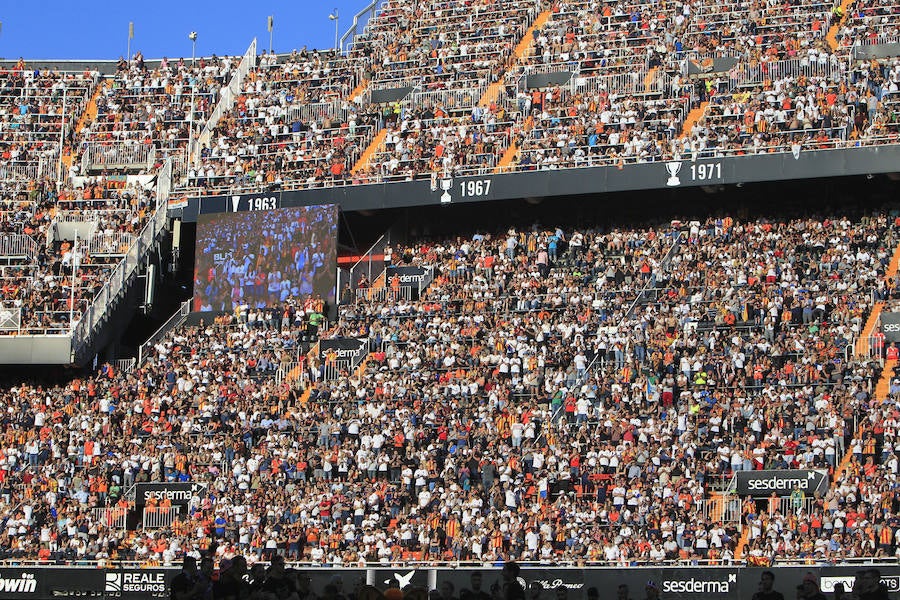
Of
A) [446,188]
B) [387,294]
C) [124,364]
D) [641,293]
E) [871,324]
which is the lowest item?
[124,364]

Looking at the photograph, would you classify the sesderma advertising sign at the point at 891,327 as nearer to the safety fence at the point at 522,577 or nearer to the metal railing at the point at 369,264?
the safety fence at the point at 522,577

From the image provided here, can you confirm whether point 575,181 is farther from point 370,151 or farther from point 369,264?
point 370,151

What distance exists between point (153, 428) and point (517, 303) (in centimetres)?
977

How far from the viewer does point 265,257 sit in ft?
147

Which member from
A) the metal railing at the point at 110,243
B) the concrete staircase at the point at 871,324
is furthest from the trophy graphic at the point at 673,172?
the metal railing at the point at 110,243

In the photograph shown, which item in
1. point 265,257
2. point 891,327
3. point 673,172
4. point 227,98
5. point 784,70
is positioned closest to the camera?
point 891,327

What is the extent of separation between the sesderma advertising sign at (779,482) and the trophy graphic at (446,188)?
13934 mm

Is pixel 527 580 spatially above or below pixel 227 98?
below

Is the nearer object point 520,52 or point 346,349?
point 346,349

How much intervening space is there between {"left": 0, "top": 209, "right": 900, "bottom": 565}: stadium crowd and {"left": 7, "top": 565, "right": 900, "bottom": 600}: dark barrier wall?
100cm

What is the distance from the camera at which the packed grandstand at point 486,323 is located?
3288cm

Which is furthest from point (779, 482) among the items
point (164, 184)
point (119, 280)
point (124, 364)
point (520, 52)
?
point (164, 184)

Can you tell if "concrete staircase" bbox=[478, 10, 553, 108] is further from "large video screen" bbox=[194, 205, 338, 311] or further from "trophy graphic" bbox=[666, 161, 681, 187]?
"trophy graphic" bbox=[666, 161, 681, 187]

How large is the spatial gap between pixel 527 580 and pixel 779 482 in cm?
592
